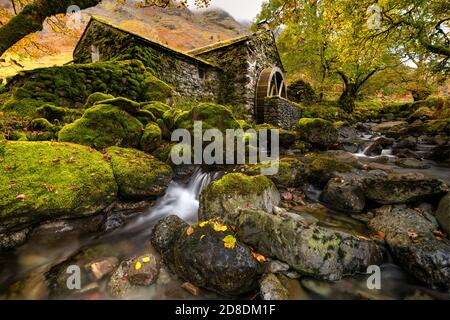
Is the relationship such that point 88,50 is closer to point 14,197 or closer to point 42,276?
point 14,197

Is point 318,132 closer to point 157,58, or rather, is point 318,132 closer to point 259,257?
point 157,58

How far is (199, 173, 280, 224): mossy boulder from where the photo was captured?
147 inches

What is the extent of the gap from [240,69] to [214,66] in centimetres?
150

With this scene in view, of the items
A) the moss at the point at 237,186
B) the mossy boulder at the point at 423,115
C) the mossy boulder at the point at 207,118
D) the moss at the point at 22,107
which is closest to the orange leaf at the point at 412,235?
the moss at the point at 237,186

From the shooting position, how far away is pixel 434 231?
330 centimetres

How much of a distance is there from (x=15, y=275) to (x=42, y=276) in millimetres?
320

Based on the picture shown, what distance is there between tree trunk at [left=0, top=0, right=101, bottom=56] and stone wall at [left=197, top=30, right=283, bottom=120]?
8.12m

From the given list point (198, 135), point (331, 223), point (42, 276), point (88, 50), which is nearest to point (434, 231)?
point (331, 223)

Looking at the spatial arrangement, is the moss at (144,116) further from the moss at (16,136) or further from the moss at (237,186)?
the moss at (237,186)

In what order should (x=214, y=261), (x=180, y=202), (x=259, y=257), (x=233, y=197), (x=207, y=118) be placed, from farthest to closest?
(x=207, y=118)
(x=180, y=202)
(x=233, y=197)
(x=259, y=257)
(x=214, y=261)

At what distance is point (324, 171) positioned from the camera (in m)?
5.41

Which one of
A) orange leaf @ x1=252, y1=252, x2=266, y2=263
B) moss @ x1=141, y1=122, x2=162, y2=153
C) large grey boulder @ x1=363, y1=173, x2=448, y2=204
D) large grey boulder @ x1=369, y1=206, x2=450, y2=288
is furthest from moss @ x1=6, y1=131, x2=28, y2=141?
large grey boulder @ x1=363, y1=173, x2=448, y2=204

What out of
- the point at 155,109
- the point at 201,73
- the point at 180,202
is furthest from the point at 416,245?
the point at 201,73

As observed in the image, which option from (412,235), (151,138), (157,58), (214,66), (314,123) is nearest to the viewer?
(412,235)
